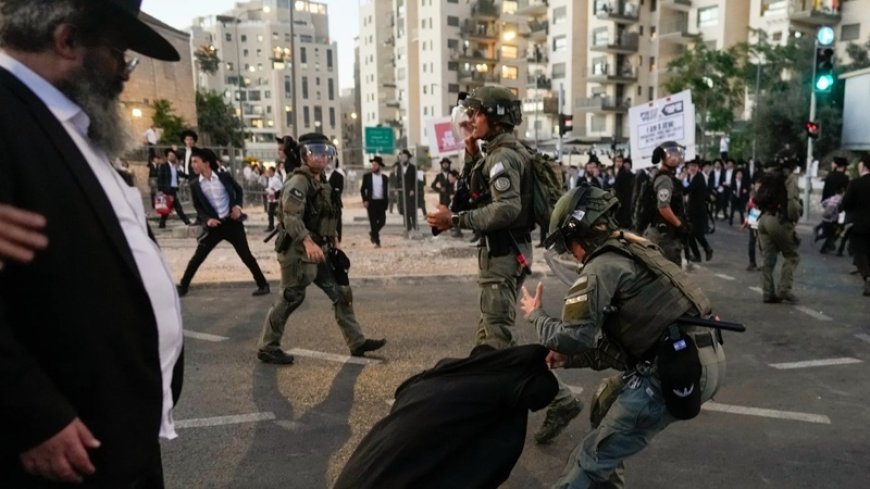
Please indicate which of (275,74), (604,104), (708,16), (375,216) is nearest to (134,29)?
(375,216)

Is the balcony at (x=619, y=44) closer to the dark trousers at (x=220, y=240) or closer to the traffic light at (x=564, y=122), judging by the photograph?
the traffic light at (x=564, y=122)

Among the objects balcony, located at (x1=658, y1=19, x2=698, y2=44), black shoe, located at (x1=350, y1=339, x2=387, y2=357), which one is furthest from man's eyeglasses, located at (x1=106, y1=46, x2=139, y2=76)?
balcony, located at (x1=658, y1=19, x2=698, y2=44)

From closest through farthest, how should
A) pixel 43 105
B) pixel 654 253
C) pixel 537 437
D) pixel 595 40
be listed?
pixel 43 105
pixel 654 253
pixel 537 437
pixel 595 40

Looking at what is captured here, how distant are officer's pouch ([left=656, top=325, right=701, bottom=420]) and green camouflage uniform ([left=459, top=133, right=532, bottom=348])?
1.50 metres

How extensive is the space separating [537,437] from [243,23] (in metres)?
119

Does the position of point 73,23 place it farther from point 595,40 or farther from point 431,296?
point 595,40

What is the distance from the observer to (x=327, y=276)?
536cm

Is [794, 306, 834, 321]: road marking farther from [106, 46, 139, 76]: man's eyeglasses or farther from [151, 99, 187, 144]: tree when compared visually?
[151, 99, 187, 144]: tree

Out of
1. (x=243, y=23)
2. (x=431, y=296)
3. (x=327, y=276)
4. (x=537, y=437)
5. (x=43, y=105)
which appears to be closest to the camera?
(x=43, y=105)

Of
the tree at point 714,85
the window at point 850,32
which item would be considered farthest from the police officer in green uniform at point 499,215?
the window at point 850,32

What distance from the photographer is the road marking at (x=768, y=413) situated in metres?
4.24

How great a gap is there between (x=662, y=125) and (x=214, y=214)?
725 centimetres

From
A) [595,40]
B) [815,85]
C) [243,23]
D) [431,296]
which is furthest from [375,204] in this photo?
[243,23]

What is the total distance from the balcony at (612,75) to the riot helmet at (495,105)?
5030 cm
